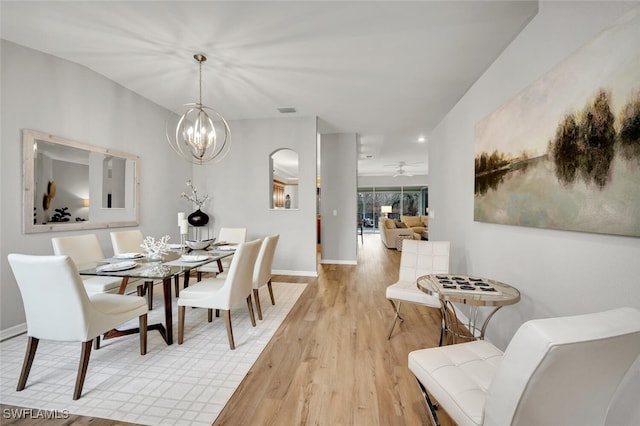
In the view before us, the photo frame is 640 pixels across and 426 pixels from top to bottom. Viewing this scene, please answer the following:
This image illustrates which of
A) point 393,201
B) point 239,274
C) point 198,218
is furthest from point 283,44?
point 393,201

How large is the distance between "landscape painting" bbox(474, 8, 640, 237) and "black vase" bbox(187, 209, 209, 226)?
4411mm

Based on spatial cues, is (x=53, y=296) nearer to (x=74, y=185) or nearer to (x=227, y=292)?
(x=227, y=292)

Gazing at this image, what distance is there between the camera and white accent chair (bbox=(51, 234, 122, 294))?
2.55 metres

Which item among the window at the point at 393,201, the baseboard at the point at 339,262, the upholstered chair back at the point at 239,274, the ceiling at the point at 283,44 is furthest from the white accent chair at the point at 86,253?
the window at the point at 393,201

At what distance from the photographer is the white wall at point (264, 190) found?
4.71 m

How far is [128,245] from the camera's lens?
321 cm

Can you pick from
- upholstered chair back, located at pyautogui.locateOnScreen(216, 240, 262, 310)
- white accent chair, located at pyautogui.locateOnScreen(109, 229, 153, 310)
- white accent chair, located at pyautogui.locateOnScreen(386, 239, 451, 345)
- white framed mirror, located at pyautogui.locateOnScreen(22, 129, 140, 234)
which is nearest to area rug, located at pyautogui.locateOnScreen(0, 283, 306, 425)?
upholstered chair back, located at pyautogui.locateOnScreen(216, 240, 262, 310)

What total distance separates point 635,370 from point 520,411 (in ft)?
2.38

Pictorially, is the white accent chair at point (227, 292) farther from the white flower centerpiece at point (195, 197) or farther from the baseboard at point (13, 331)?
the white flower centerpiece at point (195, 197)

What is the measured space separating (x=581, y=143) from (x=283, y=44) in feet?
7.97

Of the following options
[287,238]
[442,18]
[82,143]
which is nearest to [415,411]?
[442,18]

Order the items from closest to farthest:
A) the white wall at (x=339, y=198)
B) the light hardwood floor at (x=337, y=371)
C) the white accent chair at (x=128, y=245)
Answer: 1. the light hardwood floor at (x=337, y=371)
2. the white accent chair at (x=128, y=245)
3. the white wall at (x=339, y=198)

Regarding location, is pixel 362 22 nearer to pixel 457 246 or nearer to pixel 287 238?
pixel 457 246

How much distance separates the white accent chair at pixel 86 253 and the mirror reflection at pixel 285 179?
484 centimetres
